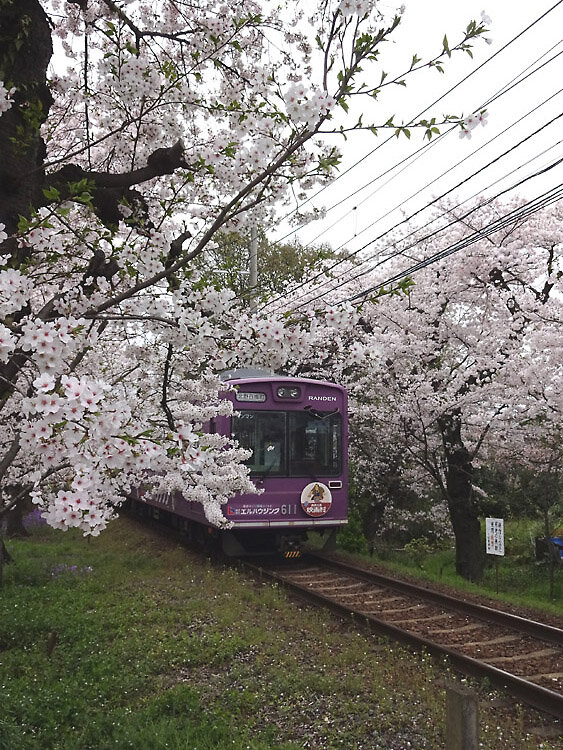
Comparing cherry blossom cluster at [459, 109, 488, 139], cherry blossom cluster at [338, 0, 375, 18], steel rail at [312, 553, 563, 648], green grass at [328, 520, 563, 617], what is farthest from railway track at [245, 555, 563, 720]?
cherry blossom cluster at [338, 0, 375, 18]

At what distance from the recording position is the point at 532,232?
451 inches

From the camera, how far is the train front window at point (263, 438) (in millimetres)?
9656

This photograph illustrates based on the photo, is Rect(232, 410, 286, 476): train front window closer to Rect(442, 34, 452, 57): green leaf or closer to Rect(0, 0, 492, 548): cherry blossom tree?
Rect(0, 0, 492, 548): cherry blossom tree

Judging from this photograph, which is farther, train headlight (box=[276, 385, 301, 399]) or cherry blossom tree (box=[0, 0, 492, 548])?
train headlight (box=[276, 385, 301, 399])

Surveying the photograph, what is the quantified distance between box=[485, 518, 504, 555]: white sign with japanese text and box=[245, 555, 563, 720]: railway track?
198cm

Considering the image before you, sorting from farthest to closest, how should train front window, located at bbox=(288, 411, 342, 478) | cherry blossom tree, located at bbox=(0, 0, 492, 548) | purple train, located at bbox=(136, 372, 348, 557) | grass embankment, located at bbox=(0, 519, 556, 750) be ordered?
train front window, located at bbox=(288, 411, 342, 478) → purple train, located at bbox=(136, 372, 348, 557) → grass embankment, located at bbox=(0, 519, 556, 750) → cherry blossom tree, located at bbox=(0, 0, 492, 548)

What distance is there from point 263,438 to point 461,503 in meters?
3.85

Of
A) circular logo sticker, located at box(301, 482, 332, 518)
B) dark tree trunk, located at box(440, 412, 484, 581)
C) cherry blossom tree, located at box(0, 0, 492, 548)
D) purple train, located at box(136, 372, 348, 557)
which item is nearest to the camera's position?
cherry blossom tree, located at box(0, 0, 492, 548)

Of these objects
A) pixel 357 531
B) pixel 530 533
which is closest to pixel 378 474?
pixel 357 531

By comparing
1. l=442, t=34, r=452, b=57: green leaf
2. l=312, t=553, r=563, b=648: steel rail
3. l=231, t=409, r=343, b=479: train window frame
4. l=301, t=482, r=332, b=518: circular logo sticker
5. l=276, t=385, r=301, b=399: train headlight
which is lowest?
l=312, t=553, r=563, b=648: steel rail

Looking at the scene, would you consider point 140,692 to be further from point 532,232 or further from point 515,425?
point 532,232

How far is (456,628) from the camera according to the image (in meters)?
6.78

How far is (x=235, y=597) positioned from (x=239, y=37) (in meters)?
5.93

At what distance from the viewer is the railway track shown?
204 inches
